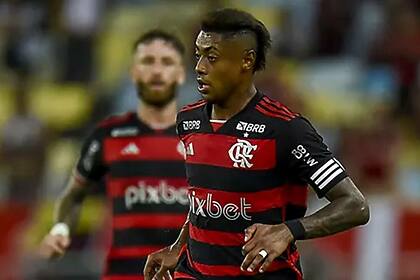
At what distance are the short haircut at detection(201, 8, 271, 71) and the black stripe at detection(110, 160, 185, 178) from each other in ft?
7.36

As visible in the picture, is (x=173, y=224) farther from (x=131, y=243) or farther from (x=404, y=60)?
(x=404, y=60)

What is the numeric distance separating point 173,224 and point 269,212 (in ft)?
7.12

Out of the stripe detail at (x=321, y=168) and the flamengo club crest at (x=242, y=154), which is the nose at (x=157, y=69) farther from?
the stripe detail at (x=321, y=168)

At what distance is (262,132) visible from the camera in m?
6.42

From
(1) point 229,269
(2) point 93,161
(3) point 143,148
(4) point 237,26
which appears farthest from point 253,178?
(2) point 93,161

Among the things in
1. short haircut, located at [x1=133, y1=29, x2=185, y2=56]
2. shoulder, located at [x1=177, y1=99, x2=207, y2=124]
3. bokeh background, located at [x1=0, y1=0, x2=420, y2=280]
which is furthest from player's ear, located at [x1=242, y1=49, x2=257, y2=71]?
bokeh background, located at [x1=0, y1=0, x2=420, y2=280]

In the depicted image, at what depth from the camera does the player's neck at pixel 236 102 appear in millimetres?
6535

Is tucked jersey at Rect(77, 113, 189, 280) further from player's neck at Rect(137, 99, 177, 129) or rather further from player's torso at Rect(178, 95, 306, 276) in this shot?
player's torso at Rect(178, 95, 306, 276)

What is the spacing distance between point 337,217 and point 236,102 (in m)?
0.75

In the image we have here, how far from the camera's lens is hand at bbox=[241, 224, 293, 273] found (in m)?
6.00

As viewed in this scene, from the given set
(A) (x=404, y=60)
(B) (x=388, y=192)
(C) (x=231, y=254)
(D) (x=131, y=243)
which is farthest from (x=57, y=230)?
(A) (x=404, y=60)

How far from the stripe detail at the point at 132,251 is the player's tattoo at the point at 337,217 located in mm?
2422

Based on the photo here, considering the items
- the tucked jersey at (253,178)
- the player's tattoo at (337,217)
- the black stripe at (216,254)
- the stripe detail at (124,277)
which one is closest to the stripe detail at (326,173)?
the tucked jersey at (253,178)

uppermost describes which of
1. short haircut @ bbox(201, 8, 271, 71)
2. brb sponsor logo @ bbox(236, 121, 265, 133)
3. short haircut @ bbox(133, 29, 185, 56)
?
short haircut @ bbox(201, 8, 271, 71)
